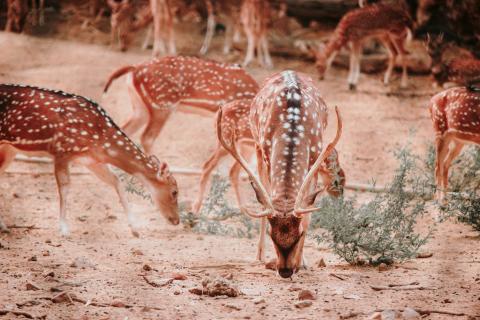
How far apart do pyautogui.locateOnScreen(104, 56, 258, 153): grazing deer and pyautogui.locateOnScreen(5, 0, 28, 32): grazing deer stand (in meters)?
6.12

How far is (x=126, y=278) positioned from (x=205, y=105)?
3920 mm

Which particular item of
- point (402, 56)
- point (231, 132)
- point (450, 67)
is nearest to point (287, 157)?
point (231, 132)

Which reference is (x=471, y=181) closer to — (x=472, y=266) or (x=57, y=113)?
(x=472, y=266)

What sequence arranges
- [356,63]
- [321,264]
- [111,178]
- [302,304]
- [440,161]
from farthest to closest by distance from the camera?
[356,63], [440,161], [111,178], [321,264], [302,304]

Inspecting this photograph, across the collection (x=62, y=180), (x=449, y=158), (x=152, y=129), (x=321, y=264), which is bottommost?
(x=321, y=264)

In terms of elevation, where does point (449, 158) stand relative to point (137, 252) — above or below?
above

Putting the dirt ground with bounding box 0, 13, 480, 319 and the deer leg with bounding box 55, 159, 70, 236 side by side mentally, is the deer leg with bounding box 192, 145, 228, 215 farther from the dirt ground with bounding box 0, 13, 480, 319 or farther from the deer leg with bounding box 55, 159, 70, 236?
the deer leg with bounding box 55, 159, 70, 236

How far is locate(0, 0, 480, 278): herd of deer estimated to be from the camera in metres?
6.11

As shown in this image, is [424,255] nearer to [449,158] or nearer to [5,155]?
[449,158]

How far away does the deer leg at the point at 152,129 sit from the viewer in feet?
32.0

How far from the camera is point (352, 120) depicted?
39.3 feet

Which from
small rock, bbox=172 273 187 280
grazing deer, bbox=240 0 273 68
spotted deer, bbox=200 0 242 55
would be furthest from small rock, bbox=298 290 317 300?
spotted deer, bbox=200 0 242 55

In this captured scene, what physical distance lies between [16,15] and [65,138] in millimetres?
8225

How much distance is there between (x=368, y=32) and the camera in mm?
13414
